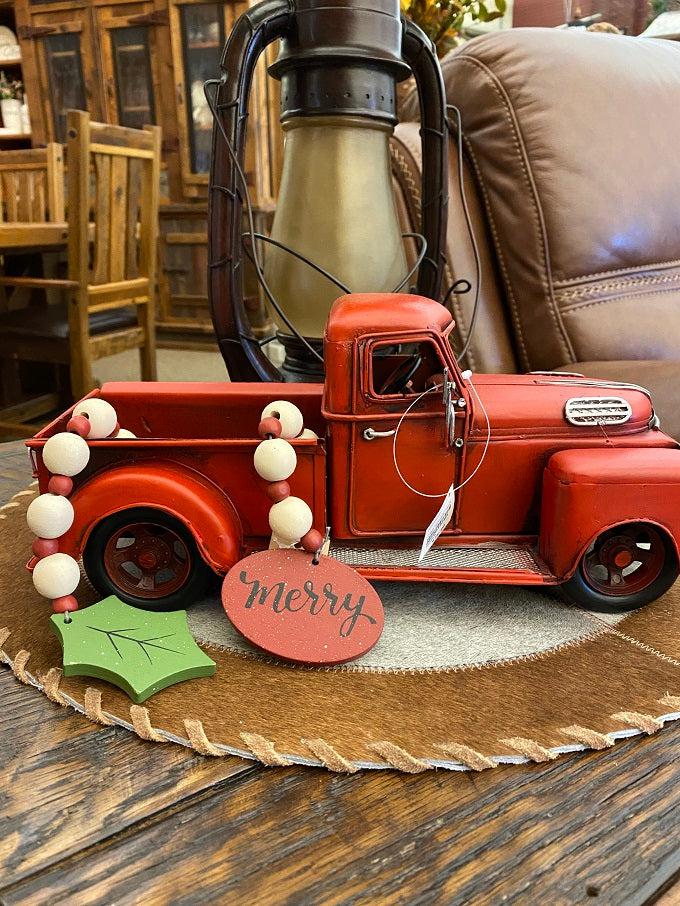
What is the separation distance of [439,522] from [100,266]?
193cm

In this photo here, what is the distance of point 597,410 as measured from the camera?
0.66 m

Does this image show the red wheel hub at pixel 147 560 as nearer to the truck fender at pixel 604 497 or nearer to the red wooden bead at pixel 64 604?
the red wooden bead at pixel 64 604

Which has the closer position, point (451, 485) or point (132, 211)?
point (451, 485)

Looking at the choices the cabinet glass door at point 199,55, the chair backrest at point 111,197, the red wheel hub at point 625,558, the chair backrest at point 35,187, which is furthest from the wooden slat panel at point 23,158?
the red wheel hub at point 625,558

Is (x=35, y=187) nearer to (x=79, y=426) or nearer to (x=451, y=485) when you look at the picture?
(x=79, y=426)

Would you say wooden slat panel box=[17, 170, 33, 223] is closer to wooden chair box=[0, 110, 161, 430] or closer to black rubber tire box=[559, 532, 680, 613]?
wooden chair box=[0, 110, 161, 430]

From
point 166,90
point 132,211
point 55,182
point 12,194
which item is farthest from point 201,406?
point 166,90

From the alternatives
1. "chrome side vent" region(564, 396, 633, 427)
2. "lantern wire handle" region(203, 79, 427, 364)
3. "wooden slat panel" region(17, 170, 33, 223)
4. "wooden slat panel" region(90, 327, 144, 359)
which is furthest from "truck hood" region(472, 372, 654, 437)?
"wooden slat panel" region(17, 170, 33, 223)

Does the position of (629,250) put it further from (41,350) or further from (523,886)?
(41,350)

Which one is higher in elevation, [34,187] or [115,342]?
[34,187]

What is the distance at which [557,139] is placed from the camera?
3.67 ft

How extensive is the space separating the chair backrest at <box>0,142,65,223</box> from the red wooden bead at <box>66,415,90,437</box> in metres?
2.68

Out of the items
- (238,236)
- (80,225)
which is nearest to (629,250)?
(238,236)

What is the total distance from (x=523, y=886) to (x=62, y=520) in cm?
44
